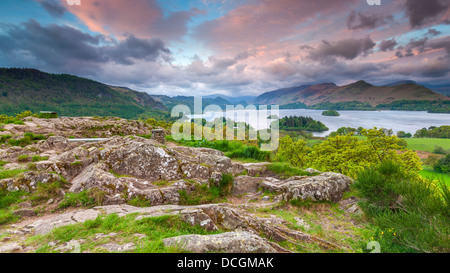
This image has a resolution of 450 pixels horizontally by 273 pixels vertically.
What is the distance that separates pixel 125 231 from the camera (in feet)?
13.7

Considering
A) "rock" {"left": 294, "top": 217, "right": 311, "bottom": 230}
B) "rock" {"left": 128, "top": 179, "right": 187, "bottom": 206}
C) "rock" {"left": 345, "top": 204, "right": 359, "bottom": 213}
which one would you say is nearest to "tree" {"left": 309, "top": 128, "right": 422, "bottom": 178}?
"rock" {"left": 345, "top": 204, "right": 359, "bottom": 213}

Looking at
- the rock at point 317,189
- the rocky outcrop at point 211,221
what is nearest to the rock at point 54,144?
the rocky outcrop at point 211,221

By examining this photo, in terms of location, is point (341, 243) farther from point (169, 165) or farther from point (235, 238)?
point (169, 165)

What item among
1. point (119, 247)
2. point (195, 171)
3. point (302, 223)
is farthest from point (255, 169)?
point (119, 247)

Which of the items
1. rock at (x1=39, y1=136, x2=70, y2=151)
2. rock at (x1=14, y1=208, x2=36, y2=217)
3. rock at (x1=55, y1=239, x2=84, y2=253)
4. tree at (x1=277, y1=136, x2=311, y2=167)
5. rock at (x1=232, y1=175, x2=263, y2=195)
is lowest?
tree at (x1=277, y1=136, x2=311, y2=167)

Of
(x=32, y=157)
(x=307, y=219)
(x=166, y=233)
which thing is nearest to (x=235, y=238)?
(x=166, y=233)

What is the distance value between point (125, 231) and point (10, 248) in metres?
2.14

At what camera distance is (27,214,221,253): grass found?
3471mm

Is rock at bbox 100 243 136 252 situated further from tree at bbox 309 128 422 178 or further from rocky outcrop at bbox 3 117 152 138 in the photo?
tree at bbox 309 128 422 178

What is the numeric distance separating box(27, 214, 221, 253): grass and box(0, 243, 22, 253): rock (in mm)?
178

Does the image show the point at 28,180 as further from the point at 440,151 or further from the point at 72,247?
the point at 440,151

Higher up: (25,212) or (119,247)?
(119,247)

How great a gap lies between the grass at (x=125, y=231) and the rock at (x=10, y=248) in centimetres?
18
